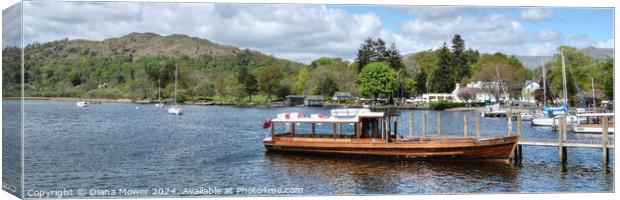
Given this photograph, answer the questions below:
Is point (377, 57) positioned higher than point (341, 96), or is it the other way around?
point (377, 57)

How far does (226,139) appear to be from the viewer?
33.8 m

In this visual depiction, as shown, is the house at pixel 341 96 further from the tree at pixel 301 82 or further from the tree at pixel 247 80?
the tree at pixel 247 80

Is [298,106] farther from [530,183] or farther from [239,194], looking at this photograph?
[239,194]

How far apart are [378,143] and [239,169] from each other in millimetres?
5727

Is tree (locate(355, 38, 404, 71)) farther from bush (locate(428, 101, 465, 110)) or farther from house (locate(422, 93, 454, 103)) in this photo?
house (locate(422, 93, 454, 103))

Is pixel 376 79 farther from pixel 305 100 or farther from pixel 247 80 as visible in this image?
pixel 305 100

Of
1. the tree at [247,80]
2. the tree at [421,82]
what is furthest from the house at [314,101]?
the tree at [421,82]

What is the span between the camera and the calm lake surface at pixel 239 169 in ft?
64.3

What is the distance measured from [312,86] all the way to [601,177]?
130 feet

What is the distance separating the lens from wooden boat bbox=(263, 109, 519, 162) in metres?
25.2

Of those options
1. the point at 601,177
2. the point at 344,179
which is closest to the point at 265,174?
the point at 344,179

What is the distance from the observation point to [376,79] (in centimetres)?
5169

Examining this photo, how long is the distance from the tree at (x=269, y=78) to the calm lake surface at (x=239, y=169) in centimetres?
791

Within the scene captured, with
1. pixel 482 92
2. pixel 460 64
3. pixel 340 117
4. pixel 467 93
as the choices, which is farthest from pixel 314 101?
pixel 340 117
